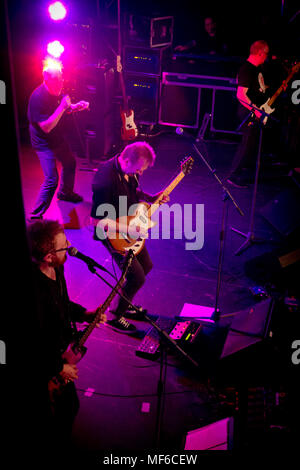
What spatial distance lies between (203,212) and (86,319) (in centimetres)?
351

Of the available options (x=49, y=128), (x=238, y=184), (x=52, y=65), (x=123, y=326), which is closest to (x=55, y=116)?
(x=49, y=128)

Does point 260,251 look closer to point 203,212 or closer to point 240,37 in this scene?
point 203,212

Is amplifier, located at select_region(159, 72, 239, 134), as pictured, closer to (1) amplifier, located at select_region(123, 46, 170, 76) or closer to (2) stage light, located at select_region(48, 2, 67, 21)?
(1) amplifier, located at select_region(123, 46, 170, 76)

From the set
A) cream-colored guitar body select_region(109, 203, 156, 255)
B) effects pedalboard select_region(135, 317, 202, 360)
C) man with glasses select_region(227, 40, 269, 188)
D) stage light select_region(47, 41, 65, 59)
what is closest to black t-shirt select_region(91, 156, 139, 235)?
cream-colored guitar body select_region(109, 203, 156, 255)

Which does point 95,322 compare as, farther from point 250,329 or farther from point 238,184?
point 238,184

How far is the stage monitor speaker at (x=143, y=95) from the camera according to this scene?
824 centimetres

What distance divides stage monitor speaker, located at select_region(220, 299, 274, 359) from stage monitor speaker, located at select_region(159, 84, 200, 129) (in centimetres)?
586

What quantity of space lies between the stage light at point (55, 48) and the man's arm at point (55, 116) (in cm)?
223

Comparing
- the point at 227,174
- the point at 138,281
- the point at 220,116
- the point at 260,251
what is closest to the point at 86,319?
the point at 138,281

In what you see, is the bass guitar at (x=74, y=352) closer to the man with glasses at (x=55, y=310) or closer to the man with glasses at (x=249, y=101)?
the man with glasses at (x=55, y=310)

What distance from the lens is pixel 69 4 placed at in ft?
27.9

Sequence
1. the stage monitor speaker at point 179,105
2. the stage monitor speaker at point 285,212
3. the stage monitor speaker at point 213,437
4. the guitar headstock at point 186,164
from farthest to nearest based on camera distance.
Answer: the stage monitor speaker at point 179,105, the stage monitor speaker at point 285,212, the guitar headstock at point 186,164, the stage monitor speaker at point 213,437

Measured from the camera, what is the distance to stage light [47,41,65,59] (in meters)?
6.93

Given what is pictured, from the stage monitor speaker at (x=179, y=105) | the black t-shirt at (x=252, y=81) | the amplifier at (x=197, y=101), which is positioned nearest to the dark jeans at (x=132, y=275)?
the black t-shirt at (x=252, y=81)
